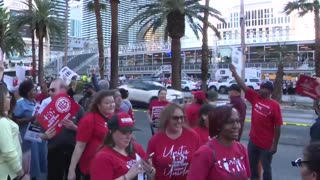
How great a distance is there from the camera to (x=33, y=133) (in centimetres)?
618

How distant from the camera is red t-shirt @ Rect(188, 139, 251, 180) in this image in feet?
10.5

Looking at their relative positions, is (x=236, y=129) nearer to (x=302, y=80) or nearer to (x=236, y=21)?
(x=302, y=80)

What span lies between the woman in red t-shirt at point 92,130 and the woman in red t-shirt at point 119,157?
40.7 inches

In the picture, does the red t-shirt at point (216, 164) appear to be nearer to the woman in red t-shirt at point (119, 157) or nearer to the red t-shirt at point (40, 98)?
the woman in red t-shirt at point (119, 157)

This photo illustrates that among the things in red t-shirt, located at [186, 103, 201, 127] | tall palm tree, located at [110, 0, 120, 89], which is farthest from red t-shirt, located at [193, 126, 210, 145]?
tall palm tree, located at [110, 0, 120, 89]

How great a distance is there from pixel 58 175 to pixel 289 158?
17.7 ft

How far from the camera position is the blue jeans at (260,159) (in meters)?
6.58

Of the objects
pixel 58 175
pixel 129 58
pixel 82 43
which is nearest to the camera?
pixel 58 175

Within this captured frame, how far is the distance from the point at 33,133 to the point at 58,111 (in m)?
1.08

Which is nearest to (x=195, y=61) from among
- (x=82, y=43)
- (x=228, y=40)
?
(x=228, y=40)

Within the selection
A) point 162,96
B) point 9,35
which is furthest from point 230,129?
point 9,35

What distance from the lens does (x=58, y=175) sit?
20.9ft

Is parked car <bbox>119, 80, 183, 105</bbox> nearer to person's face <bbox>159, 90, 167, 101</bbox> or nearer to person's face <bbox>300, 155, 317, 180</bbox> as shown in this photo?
person's face <bbox>159, 90, 167, 101</bbox>

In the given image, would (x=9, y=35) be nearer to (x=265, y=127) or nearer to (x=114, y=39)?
(x=114, y=39)
